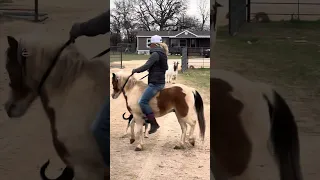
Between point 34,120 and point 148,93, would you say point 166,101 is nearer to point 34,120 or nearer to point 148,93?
point 148,93

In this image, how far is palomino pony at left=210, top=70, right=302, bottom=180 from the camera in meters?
2.86

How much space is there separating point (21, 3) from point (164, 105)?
3.43 metres

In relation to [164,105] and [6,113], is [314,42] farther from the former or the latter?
[164,105]

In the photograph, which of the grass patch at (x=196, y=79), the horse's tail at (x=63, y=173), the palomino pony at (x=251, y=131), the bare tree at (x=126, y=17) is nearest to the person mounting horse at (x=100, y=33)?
the horse's tail at (x=63, y=173)

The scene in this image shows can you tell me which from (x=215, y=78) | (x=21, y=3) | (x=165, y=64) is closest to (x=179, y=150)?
(x=165, y=64)

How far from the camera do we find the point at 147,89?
5840 mm

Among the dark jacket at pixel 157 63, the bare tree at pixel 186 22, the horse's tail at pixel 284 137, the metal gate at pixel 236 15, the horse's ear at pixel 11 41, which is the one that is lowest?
the horse's tail at pixel 284 137

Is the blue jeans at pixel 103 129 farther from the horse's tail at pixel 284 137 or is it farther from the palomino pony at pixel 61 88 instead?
the horse's tail at pixel 284 137

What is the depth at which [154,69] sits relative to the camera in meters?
5.71

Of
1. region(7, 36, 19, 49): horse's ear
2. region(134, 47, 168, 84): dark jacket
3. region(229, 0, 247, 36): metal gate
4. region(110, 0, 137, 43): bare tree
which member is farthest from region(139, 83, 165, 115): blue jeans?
region(7, 36, 19, 49): horse's ear

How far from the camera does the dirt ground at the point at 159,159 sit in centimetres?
483

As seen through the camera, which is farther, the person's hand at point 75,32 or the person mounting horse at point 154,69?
the person mounting horse at point 154,69

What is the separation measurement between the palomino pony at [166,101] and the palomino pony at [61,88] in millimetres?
3053

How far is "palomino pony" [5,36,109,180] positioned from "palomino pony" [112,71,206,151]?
305 cm
